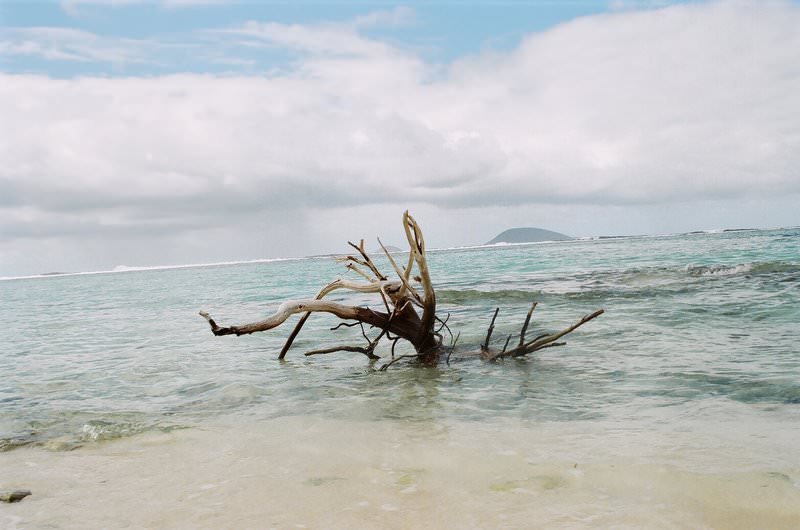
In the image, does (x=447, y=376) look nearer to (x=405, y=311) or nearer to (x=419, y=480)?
(x=405, y=311)

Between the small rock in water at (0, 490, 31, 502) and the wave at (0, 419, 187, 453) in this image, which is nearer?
the small rock in water at (0, 490, 31, 502)

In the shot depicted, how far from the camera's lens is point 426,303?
838 centimetres

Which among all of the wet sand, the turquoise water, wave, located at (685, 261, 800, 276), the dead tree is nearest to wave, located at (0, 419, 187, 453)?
the turquoise water

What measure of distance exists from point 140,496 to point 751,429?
5073 millimetres

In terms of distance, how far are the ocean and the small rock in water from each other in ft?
0.45

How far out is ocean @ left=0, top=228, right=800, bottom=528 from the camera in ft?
11.8

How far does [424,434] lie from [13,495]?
10.7 feet

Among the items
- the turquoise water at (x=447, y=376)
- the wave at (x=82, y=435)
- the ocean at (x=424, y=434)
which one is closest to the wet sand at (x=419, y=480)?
the ocean at (x=424, y=434)

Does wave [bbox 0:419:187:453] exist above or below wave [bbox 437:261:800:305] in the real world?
below

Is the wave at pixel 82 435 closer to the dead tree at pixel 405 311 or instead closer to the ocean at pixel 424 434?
the ocean at pixel 424 434

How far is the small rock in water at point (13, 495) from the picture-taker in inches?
159

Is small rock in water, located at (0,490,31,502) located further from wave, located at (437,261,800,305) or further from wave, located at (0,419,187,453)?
wave, located at (437,261,800,305)

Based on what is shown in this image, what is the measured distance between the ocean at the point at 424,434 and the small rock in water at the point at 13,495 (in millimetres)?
137

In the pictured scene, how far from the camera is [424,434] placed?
5285mm
